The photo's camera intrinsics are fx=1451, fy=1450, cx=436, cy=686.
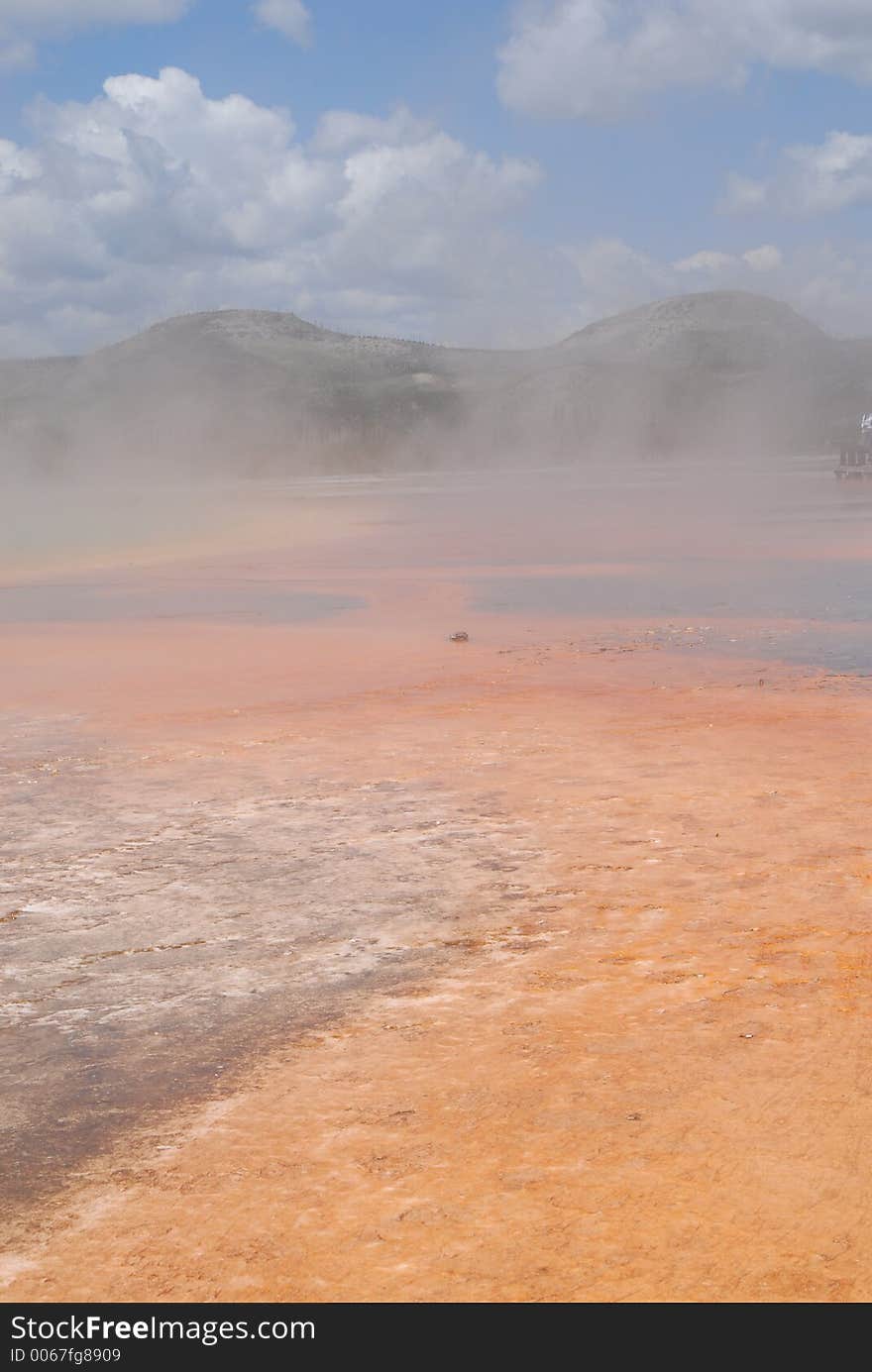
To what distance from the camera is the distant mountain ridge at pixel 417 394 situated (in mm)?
96938

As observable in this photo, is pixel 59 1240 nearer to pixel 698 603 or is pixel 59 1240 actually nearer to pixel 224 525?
pixel 698 603

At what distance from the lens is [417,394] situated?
397 feet

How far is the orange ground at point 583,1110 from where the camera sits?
2.72 m

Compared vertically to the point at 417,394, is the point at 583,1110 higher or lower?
lower

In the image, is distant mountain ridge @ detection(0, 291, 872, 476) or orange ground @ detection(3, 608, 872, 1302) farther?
distant mountain ridge @ detection(0, 291, 872, 476)

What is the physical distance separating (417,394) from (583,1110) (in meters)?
120

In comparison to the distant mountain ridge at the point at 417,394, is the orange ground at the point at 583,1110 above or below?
below

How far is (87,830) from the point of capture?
5.86m

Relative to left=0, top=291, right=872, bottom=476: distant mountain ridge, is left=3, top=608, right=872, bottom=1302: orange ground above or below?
below

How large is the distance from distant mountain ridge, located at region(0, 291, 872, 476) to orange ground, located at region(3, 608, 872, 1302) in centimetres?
7795

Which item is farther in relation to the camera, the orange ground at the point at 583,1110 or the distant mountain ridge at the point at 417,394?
the distant mountain ridge at the point at 417,394

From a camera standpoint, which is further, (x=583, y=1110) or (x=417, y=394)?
(x=417, y=394)

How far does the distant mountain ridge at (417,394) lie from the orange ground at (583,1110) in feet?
256

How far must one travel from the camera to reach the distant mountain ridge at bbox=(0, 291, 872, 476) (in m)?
96.9
